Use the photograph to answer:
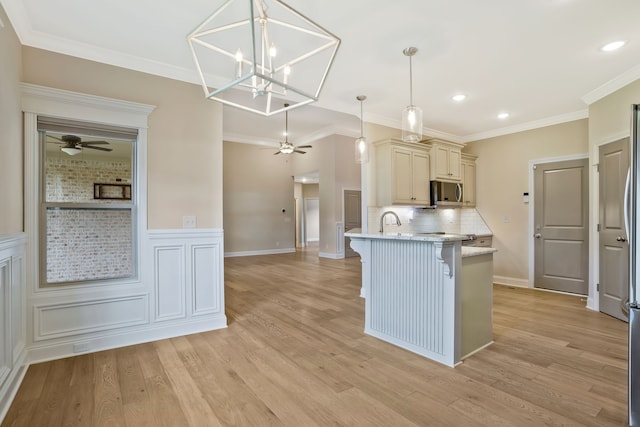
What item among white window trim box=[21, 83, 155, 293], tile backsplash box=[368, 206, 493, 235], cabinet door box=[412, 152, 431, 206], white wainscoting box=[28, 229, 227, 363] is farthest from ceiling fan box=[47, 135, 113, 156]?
cabinet door box=[412, 152, 431, 206]

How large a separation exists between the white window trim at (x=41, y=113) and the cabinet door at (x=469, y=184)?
542cm

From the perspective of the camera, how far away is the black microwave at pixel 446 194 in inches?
217

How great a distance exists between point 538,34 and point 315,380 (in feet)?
11.5

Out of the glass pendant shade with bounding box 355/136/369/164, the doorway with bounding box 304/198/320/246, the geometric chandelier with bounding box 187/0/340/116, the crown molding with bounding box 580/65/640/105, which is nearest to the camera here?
the geometric chandelier with bounding box 187/0/340/116

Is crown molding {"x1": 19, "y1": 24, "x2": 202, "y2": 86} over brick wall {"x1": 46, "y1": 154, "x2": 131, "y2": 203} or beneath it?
over

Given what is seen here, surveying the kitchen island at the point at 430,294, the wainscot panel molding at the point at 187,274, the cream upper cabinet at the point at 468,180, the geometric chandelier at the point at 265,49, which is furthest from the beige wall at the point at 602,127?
the wainscot panel molding at the point at 187,274

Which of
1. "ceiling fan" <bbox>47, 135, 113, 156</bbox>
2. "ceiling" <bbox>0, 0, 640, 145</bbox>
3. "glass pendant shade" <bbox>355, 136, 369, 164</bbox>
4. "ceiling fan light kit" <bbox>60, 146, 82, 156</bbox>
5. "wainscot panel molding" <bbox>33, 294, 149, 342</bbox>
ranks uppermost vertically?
"ceiling" <bbox>0, 0, 640, 145</bbox>

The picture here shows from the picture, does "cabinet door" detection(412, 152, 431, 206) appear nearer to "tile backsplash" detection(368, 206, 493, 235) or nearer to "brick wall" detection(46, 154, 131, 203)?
"tile backsplash" detection(368, 206, 493, 235)

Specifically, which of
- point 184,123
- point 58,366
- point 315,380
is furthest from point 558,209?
point 58,366

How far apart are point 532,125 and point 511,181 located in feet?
3.31

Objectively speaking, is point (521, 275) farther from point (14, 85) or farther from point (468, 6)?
point (14, 85)

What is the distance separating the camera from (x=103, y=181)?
304 centimetres

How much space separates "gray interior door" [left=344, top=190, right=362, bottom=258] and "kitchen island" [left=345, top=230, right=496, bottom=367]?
5.46 metres

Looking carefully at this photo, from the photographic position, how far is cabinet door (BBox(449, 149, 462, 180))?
5715 millimetres
